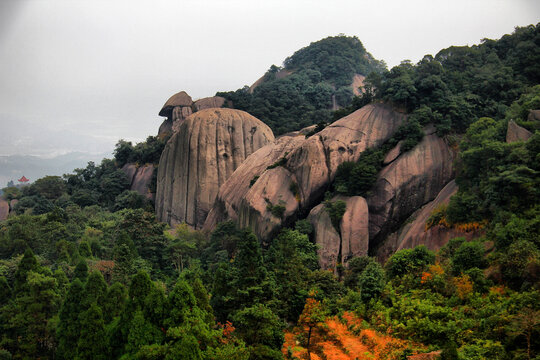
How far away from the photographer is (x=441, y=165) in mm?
25656

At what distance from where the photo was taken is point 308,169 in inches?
1066

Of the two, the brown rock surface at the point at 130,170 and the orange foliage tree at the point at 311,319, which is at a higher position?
the brown rock surface at the point at 130,170

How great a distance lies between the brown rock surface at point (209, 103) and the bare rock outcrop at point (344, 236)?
26.1 metres

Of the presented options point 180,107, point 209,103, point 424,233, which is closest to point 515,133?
point 424,233

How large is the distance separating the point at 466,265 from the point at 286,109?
107 feet

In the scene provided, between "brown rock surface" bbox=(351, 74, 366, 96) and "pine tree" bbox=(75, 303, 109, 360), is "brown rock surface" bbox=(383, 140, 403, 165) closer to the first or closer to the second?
"pine tree" bbox=(75, 303, 109, 360)

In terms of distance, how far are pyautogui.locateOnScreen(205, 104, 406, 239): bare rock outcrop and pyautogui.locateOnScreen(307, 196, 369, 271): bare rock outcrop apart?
2295mm

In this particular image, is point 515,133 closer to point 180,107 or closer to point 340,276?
point 340,276

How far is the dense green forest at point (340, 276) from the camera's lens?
42.8ft

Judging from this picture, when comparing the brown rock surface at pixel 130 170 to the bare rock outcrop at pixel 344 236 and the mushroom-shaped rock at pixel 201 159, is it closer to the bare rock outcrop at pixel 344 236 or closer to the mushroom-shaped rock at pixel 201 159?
the mushroom-shaped rock at pixel 201 159

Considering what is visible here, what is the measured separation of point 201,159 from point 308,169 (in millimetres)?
11570

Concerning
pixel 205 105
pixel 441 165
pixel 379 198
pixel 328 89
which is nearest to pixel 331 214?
pixel 379 198

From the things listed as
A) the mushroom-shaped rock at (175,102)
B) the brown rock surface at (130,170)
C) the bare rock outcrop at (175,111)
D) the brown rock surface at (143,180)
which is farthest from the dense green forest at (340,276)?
the mushroom-shaped rock at (175,102)

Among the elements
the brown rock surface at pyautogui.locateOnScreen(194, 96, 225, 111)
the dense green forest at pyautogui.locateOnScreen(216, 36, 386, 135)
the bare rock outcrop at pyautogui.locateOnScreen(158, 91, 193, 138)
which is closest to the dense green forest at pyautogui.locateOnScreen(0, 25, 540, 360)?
the dense green forest at pyautogui.locateOnScreen(216, 36, 386, 135)
